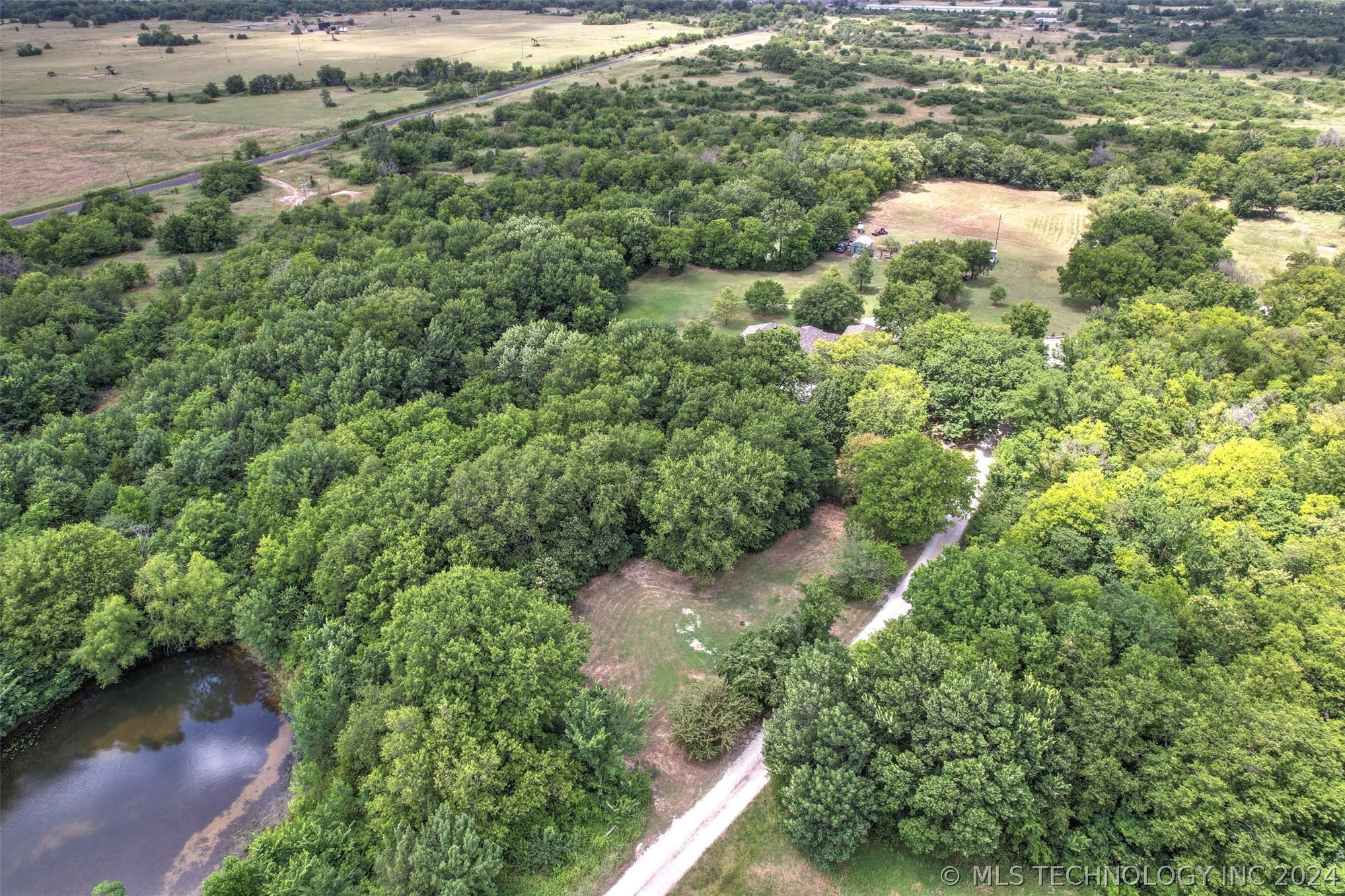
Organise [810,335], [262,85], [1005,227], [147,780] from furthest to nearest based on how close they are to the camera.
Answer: [262,85] < [1005,227] < [810,335] < [147,780]

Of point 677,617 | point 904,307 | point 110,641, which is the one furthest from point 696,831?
point 904,307

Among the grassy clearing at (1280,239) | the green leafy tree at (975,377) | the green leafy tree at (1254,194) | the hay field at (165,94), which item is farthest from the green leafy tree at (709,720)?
the hay field at (165,94)

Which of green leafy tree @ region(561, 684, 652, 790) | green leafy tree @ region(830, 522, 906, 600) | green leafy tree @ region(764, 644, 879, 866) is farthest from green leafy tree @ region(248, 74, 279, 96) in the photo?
green leafy tree @ region(764, 644, 879, 866)

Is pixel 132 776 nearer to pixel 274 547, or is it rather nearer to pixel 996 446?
pixel 274 547

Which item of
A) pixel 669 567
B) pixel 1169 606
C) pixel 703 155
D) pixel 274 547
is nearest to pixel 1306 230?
pixel 703 155

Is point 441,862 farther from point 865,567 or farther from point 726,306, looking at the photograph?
point 726,306
